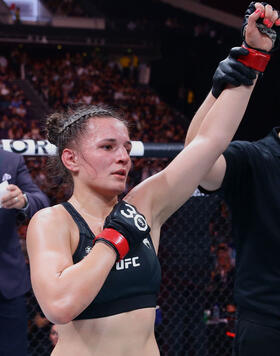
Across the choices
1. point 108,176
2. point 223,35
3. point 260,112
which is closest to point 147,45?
point 223,35

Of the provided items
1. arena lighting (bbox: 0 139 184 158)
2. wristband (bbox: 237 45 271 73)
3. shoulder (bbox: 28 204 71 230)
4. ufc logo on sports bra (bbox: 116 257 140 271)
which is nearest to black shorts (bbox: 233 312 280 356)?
ufc logo on sports bra (bbox: 116 257 140 271)

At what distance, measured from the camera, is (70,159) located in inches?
57.5

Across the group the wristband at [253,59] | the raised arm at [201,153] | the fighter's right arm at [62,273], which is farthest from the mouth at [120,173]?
the wristband at [253,59]

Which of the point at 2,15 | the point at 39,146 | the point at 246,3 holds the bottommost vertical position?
the point at 2,15

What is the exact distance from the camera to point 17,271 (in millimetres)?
2217

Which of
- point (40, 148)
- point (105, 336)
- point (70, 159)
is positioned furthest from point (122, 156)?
point (40, 148)

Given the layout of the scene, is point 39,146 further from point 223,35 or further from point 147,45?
point 147,45

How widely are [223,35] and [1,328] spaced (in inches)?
453

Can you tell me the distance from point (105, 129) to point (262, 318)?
0.79 m

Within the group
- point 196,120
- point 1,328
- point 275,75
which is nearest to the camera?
point 196,120

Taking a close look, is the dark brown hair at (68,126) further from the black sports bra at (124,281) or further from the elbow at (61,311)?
the elbow at (61,311)

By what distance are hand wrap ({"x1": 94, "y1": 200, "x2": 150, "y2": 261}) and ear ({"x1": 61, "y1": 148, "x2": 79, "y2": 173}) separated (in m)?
0.24

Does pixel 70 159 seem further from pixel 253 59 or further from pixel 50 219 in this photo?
pixel 253 59

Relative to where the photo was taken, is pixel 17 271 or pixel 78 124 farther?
pixel 17 271
